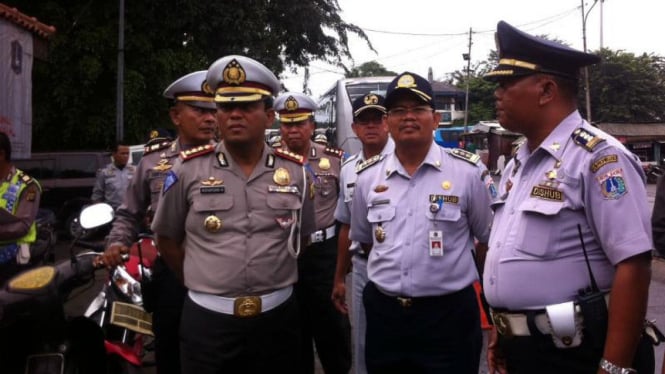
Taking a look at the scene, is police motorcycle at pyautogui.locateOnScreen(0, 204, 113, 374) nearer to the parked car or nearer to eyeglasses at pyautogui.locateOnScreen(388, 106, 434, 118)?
eyeglasses at pyautogui.locateOnScreen(388, 106, 434, 118)

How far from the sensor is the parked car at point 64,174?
12.6m

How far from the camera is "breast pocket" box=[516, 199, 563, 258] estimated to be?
2.08m

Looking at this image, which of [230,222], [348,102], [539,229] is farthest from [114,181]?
[348,102]

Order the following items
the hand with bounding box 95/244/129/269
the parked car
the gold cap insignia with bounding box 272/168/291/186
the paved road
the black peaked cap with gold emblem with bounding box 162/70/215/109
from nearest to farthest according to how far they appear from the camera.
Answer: the gold cap insignia with bounding box 272/168/291/186
the hand with bounding box 95/244/129/269
the black peaked cap with gold emblem with bounding box 162/70/215/109
the paved road
the parked car

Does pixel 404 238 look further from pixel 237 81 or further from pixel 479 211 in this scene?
pixel 237 81

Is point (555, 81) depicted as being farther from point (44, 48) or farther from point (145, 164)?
point (44, 48)

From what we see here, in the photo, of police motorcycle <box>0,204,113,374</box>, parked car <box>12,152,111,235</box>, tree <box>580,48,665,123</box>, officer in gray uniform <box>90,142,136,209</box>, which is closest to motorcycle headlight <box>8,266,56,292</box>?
police motorcycle <box>0,204,113,374</box>

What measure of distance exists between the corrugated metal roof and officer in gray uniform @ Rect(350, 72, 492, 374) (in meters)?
7.13

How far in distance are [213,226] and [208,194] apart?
0.15 metres

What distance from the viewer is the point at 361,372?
12.1 feet

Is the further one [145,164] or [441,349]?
[145,164]

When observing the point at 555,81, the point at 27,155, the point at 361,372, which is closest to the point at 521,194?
the point at 555,81

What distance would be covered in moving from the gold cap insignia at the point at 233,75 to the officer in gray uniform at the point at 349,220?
1.16 meters

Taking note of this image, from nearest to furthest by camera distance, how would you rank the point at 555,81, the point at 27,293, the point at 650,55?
the point at 555,81 < the point at 27,293 < the point at 650,55
